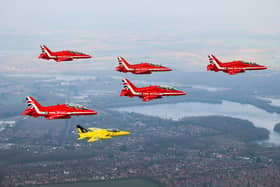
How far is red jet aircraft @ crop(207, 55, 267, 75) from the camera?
71.8 m

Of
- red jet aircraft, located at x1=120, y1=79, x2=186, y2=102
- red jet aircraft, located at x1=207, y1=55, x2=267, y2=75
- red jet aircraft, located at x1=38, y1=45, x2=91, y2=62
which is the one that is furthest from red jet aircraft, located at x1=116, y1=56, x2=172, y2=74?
red jet aircraft, located at x1=207, y1=55, x2=267, y2=75

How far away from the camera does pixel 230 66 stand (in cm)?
7306

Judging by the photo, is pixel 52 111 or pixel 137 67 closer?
pixel 52 111

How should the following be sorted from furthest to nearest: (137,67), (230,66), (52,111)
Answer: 1. (137,67)
2. (230,66)
3. (52,111)

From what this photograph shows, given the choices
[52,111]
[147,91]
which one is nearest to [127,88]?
[147,91]

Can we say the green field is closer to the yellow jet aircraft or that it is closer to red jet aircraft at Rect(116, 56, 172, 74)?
the yellow jet aircraft

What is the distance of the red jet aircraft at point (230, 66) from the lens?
236ft

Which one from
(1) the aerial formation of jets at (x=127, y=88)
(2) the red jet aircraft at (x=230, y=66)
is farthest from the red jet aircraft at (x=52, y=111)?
(2) the red jet aircraft at (x=230, y=66)

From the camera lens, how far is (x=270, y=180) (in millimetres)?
198375

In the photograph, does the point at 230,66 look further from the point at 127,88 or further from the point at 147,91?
the point at 127,88

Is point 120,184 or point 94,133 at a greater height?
point 94,133

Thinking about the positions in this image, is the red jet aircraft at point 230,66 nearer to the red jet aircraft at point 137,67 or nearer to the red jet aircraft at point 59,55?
the red jet aircraft at point 137,67

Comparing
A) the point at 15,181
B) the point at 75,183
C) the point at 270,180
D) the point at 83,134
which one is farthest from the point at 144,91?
the point at 270,180

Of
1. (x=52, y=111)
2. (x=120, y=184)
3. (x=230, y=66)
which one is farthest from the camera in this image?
(x=120, y=184)
